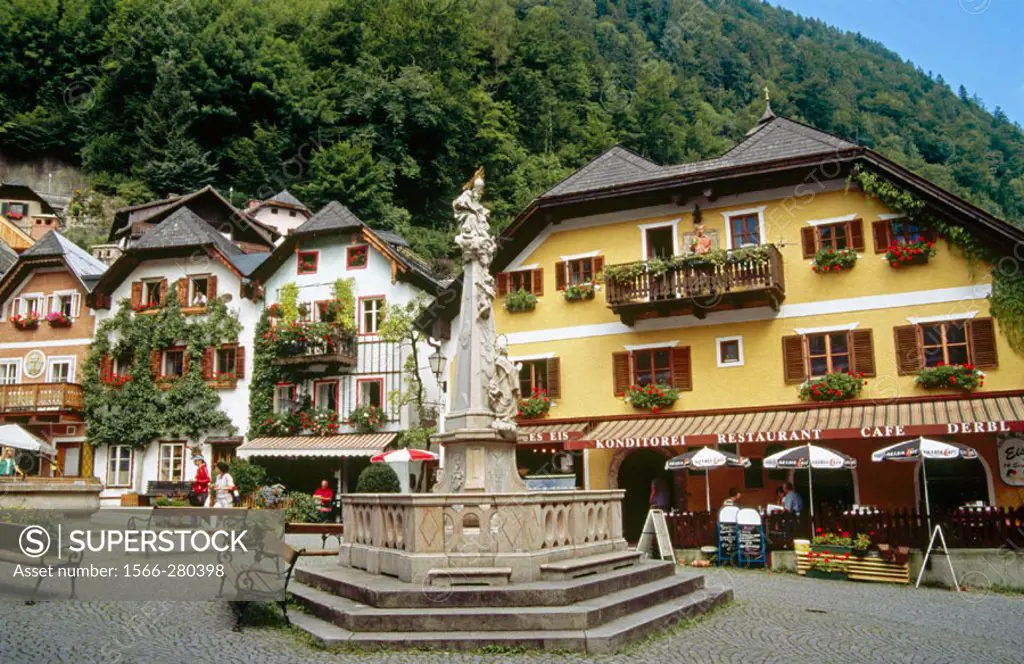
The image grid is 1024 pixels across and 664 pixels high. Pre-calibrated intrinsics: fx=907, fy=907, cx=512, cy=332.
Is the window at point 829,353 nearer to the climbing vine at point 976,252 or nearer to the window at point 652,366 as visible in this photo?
the climbing vine at point 976,252

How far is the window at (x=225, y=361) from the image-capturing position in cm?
3566

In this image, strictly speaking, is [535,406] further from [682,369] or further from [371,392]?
[371,392]

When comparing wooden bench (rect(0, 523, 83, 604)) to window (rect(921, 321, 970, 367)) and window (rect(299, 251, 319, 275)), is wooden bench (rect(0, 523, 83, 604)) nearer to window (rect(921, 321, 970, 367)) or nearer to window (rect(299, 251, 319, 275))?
window (rect(921, 321, 970, 367))

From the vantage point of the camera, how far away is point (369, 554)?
12508 millimetres

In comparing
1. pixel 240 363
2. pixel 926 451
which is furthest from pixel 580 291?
pixel 240 363

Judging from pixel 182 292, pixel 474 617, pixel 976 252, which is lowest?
pixel 474 617

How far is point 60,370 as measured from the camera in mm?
37656

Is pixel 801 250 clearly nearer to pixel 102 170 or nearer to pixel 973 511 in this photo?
pixel 973 511

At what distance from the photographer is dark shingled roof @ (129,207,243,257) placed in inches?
1436

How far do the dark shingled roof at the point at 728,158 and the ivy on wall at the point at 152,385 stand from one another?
15.8 metres

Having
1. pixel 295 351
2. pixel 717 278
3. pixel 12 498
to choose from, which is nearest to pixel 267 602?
pixel 12 498

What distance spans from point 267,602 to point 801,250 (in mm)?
18533

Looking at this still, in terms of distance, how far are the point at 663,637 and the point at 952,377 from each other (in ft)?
48.9

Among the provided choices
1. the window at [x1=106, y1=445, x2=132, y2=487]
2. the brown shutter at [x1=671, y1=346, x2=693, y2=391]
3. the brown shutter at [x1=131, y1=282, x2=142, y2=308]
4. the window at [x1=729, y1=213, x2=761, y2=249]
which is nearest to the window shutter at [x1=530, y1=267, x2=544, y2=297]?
the brown shutter at [x1=671, y1=346, x2=693, y2=391]
